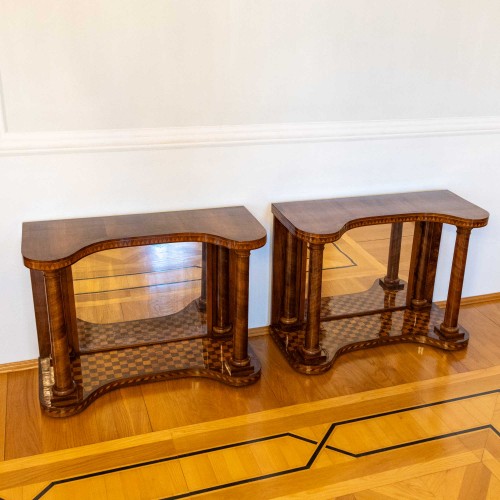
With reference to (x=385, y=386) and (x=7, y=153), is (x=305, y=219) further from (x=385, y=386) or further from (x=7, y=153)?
(x=7, y=153)

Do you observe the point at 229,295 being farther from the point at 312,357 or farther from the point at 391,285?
the point at 391,285

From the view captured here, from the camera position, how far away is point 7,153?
6.82 feet

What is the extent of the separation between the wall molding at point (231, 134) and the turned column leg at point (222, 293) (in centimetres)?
40

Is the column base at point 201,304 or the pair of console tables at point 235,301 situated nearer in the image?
the pair of console tables at point 235,301

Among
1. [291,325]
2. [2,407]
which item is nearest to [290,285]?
[291,325]

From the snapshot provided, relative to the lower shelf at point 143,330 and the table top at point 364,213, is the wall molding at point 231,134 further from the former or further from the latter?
the lower shelf at point 143,330

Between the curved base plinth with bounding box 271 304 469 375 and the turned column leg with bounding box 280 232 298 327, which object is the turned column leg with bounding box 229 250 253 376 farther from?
the turned column leg with bounding box 280 232 298 327

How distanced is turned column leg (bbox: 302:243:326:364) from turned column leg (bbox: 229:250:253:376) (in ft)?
0.73

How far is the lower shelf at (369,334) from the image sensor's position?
246 centimetres

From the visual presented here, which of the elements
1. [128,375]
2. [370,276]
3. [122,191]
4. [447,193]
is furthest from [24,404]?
[447,193]

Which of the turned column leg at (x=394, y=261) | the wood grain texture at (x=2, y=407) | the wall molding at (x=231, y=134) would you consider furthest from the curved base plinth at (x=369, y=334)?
the wood grain texture at (x=2, y=407)

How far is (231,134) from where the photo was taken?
2291 mm

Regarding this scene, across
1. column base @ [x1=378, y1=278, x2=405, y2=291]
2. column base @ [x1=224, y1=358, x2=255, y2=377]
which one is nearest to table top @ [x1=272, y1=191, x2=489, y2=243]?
column base @ [x1=378, y1=278, x2=405, y2=291]

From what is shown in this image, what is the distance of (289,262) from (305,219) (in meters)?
0.26
